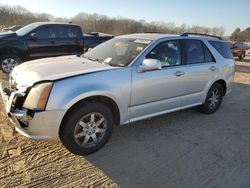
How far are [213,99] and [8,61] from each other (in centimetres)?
633

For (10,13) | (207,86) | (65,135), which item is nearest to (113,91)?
(65,135)

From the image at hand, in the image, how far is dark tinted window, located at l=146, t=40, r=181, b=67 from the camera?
13.9 ft

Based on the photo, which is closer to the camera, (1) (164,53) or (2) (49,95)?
(2) (49,95)

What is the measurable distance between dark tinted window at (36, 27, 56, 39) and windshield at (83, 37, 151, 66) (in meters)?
4.62

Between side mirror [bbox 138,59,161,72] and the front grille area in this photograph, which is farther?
side mirror [bbox 138,59,161,72]

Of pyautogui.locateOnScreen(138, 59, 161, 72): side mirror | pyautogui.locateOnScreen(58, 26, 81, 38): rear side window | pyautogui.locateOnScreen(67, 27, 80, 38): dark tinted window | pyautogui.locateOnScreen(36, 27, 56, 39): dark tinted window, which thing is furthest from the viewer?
pyautogui.locateOnScreen(67, 27, 80, 38): dark tinted window

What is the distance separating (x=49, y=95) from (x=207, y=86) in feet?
10.9

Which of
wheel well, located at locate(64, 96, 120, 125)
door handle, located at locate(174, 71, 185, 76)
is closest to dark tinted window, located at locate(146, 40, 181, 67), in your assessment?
door handle, located at locate(174, 71, 185, 76)

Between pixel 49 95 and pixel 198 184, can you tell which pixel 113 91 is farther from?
pixel 198 184

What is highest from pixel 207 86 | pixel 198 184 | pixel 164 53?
pixel 164 53

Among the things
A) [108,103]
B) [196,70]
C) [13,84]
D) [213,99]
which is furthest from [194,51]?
[13,84]

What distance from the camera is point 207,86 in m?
5.16

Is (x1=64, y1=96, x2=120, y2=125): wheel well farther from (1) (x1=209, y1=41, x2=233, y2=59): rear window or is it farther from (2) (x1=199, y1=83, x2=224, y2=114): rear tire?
(1) (x1=209, y1=41, x2=233, y2=59): rear window

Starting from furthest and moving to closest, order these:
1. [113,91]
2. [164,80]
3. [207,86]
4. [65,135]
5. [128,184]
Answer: [207,86] < [164,80] < [113,91] < [65,135] < [128,184]
